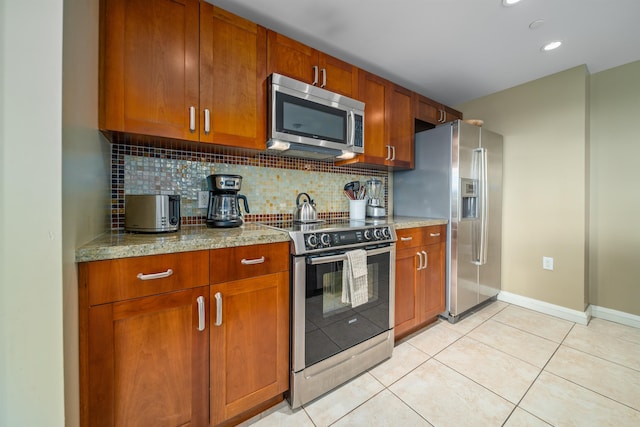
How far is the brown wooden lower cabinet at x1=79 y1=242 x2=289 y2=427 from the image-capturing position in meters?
0.91

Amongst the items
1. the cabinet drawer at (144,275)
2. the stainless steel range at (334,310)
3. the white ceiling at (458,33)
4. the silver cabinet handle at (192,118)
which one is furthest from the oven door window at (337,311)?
the white ceiling at (458,33)

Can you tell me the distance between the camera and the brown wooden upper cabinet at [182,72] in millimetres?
1177

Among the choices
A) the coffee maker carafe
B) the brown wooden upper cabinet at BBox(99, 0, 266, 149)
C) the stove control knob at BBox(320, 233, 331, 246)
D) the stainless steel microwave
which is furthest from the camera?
the coffee maker carafe

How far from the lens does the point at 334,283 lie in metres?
1.47

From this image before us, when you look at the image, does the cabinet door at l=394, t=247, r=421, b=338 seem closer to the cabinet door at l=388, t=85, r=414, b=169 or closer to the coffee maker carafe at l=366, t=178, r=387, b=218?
the coffee maker carafe at l=366, t=178, r=387, b=218

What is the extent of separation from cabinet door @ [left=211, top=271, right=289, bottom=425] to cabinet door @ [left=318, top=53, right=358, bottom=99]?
1.47m

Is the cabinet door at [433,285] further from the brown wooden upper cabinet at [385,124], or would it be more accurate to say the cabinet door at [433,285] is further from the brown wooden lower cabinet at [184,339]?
the brown wooden lower cabinet at [184,339]

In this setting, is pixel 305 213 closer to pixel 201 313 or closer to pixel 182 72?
pixel 201 313

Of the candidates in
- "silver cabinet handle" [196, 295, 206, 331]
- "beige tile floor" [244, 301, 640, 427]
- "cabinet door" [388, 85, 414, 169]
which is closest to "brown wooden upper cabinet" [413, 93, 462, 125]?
"cabinet door" [388, 85, 414, 169]

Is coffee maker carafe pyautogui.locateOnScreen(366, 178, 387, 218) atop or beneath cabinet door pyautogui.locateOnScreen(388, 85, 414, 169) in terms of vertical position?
beneath

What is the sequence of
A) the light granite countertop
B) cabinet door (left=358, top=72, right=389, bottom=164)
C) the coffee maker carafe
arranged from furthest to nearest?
1. the coffee maker carafe
2. cabinet door (left=358, top=72, right=389, bottom=164)
3. the light granite countertop

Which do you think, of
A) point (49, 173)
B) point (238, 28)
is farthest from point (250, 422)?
point (238, 28)

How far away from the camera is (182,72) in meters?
1.32

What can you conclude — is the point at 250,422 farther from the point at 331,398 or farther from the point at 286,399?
the point at 331,398
